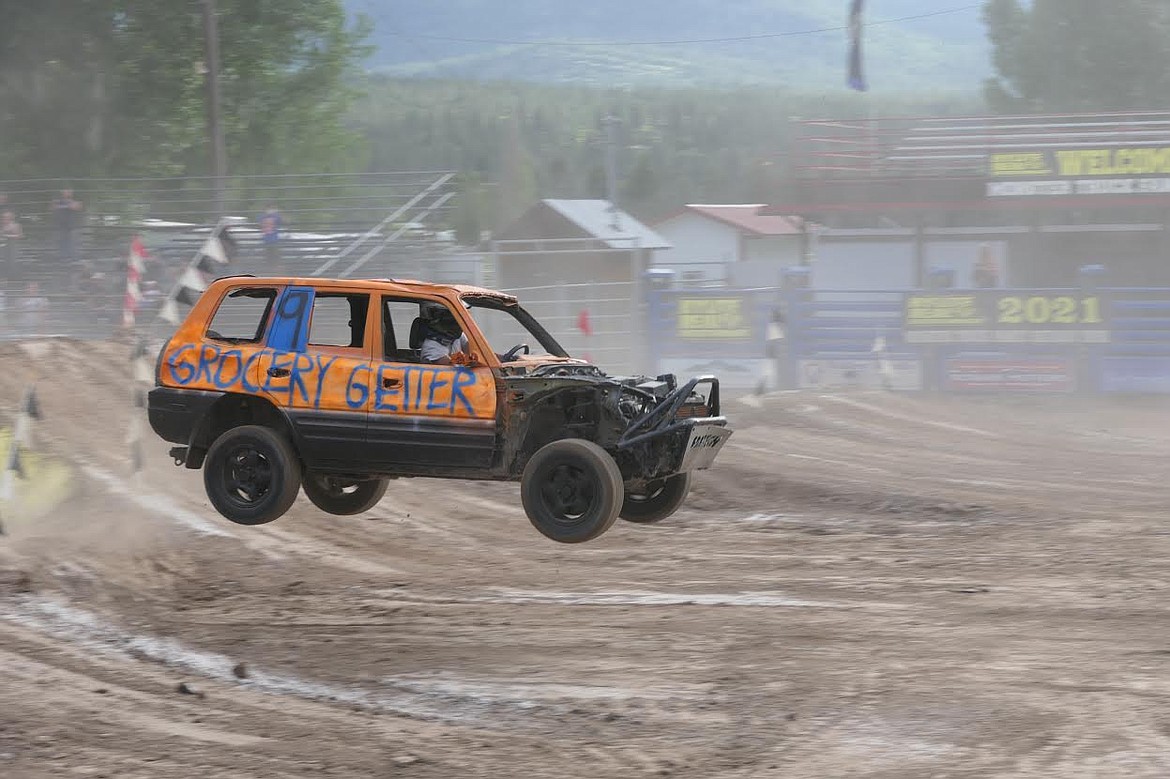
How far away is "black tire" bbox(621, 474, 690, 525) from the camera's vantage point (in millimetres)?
9125

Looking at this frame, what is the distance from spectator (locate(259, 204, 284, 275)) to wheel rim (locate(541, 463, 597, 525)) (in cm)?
1734

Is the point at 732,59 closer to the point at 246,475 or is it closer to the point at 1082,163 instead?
the point at 1082,163

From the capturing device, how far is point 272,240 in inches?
971

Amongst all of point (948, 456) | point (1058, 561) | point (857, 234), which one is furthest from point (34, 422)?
point (857, 234)

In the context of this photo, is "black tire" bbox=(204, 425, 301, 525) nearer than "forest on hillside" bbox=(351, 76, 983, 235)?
Yes

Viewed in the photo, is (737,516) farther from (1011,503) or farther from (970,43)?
(970,43)

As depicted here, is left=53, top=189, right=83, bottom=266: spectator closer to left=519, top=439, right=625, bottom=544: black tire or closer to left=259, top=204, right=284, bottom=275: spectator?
left=259, top=204, right=284, bottom=275: spectator

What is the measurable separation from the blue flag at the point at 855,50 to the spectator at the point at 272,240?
23.2m

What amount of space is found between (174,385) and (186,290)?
338 centimetres

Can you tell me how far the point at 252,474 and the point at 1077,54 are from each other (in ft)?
169

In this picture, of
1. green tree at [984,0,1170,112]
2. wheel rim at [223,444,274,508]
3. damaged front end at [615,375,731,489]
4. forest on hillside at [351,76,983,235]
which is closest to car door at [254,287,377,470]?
wheel rim at [223,444,274,508]

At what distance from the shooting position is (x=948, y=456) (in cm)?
1706

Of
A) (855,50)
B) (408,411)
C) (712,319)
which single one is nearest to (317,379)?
(408,411)

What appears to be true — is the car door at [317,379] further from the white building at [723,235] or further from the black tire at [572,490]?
the white building at [723,235]
